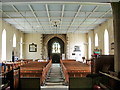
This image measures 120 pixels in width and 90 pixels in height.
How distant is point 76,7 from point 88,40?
1288cm

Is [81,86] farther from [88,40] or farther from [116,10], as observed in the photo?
[88,40]

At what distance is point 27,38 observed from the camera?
22.5 m

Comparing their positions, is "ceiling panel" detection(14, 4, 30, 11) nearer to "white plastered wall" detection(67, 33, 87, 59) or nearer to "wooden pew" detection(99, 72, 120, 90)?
"wooden pew" detection(99, 72, 120, 90)

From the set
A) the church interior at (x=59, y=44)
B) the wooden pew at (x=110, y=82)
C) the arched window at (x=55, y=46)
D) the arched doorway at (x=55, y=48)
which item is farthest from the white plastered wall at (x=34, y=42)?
the wooden pew at (x=110, y=82)

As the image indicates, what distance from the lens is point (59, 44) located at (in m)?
24.9

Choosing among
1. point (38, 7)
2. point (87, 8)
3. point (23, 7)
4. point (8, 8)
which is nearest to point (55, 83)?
point (38, 7)

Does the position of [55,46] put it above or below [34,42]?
below

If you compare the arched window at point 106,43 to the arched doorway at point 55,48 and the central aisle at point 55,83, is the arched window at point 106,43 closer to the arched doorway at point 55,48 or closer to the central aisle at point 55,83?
the central aisle at point 55,83

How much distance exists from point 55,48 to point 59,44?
0.88m

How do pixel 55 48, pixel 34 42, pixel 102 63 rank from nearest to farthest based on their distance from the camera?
1. pixel 102 63
2. pixel 34 42
3. pixel 55 48

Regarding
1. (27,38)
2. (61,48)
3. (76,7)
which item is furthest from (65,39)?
(76,7)

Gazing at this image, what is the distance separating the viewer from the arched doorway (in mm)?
24828

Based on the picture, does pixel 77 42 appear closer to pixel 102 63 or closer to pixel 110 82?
pixel 102 63

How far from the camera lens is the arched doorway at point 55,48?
81.5 ft
